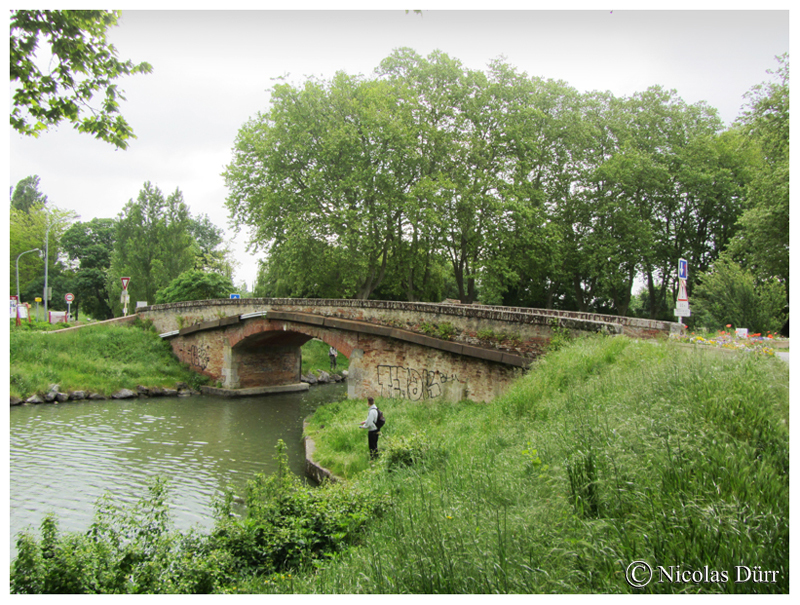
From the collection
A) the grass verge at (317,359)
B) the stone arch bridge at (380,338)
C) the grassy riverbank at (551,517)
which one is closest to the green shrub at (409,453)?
the grassy riverbank at (551,517)

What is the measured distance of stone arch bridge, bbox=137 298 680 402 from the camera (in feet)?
39.7

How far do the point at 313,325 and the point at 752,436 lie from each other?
54.1ft

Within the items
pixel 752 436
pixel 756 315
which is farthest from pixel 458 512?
pixel 756 315

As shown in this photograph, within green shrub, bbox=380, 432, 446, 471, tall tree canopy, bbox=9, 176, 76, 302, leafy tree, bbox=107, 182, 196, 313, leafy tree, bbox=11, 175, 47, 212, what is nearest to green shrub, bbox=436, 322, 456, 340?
green shrub, bbox=380, 432, 446, 471

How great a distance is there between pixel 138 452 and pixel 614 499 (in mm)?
12257

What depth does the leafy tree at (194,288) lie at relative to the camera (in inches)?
1151

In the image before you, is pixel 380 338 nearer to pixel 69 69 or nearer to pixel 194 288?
pixel 69 69

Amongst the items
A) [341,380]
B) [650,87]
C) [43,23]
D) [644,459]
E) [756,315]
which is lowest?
[341,380]

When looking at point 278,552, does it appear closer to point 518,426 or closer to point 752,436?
point 518,426

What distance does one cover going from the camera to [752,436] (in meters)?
3.96

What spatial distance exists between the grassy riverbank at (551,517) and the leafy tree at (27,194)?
5212 cm

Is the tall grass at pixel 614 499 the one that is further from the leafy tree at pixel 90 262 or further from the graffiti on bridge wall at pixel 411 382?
the leafy tree at pixel 90 262

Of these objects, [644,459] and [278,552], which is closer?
[644,459]

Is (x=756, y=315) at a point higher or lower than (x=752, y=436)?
higher
